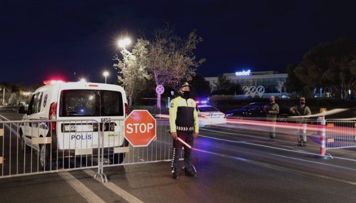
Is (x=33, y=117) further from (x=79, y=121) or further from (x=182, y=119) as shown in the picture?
(x=182, y=119)

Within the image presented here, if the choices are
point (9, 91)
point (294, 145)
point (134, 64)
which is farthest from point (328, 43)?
point (9, 91)

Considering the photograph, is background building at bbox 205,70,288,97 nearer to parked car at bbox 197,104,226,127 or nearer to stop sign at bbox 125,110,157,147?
parked car at bbox 197,104,226,127

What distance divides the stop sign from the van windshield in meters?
0.80

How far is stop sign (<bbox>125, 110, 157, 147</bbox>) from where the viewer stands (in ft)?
33.5

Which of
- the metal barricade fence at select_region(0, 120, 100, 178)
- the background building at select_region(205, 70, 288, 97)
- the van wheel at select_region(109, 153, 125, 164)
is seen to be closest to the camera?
the metal barricade fence at select_region(0, 120, 100, 178)

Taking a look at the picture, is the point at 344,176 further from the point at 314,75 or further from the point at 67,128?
the point at 314,75

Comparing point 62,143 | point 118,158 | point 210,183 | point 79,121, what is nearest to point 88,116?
point 79,121

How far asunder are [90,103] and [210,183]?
3.43 m

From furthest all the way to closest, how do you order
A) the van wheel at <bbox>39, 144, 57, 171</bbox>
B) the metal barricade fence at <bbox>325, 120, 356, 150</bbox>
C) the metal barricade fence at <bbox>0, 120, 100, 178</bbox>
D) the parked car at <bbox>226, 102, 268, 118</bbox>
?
the parked car at <bbox>226, 102, 268, 118</bbox> → the metal barricade fence at <bbox>325, 120, 356, 150</bbox> → the van wheel at <bbox>39, 144, 57, 171</bbox> → the metal barricade fence at <bbox>0, 120, 100, 178</bbox>

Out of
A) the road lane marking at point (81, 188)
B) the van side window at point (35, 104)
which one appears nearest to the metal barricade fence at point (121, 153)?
the road lane marking at point (81, 188)

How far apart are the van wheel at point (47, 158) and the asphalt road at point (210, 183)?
43 cm

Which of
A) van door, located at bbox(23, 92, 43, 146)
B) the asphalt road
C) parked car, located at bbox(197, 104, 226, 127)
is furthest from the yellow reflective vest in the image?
parked car, located at bbox(197, 104, 226, 127)

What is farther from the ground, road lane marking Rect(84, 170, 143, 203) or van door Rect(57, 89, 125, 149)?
van door Rect(57, 89, 125, 149)

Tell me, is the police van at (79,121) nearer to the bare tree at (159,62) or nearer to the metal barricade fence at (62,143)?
the metal barricade fence at (62,143)
